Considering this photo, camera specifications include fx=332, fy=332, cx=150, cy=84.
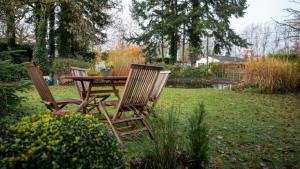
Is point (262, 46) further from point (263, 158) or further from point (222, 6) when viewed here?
point (263, 158)

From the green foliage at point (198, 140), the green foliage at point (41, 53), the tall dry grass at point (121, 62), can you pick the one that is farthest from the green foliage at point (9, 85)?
the green foliage at point (41, 53)

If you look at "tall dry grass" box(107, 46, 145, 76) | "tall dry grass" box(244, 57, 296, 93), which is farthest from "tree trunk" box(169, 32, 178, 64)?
"tall dry grass" box(244, 57, 296, 93)

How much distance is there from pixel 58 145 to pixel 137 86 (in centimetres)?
249

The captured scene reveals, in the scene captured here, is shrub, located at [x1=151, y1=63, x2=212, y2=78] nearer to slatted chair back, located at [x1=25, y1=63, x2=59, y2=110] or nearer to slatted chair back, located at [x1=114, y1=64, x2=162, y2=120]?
slatted chair back, located at [x1=114, y1=64, x2=162, y2=120]

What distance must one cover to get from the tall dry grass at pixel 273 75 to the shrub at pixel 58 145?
11494 millimetres

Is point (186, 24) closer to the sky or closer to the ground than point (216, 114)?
closer to the sky

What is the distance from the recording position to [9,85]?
444cm

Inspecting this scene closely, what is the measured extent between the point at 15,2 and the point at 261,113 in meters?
11.4

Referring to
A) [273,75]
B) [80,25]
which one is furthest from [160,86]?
[80,25]

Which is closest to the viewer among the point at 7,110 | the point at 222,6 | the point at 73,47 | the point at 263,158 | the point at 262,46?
the point at 263,158

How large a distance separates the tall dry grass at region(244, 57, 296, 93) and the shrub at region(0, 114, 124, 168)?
37.7ft

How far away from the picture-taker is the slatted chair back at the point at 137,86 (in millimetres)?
4262

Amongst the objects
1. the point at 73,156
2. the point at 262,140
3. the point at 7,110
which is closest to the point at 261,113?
the point at 262,140

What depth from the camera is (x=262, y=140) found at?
493cm
